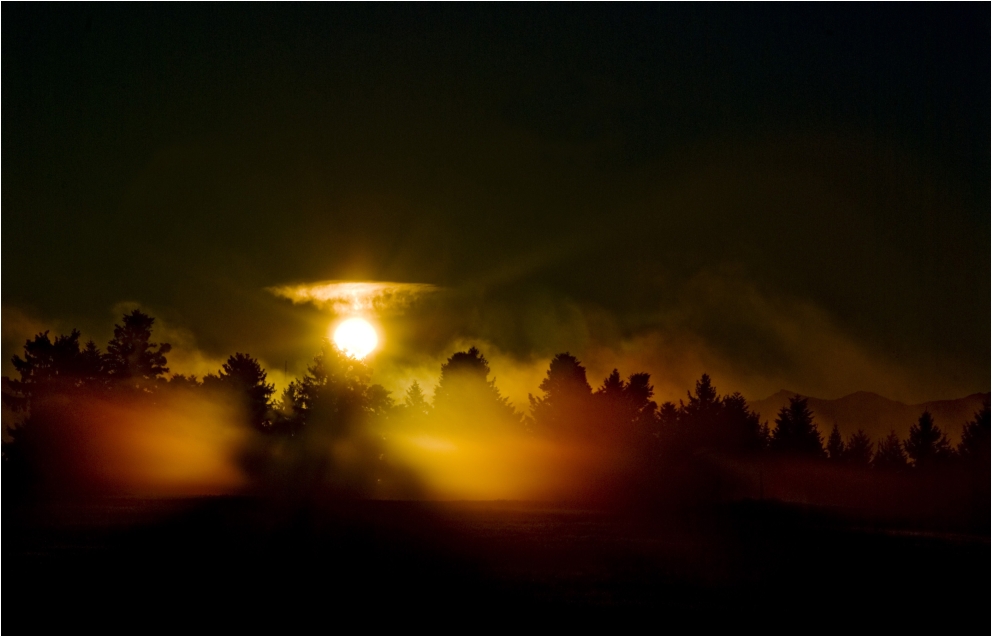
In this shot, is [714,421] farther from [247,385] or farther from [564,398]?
[247,385]

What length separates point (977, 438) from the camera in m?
104

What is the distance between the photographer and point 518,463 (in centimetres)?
8625

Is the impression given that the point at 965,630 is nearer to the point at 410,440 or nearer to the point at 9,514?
the point at 9,514

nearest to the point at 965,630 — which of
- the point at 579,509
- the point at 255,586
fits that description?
the point at 255,586

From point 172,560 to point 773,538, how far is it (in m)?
19.3

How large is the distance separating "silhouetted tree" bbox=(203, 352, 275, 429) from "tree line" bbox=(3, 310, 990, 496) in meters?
0.10

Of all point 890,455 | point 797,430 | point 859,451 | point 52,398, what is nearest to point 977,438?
point 797,430

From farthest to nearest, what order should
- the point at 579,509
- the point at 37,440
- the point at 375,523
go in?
the point at 37,440, the point at 579,509, the point at 375,523

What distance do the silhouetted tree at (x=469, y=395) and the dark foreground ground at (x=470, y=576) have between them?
56.5 meters

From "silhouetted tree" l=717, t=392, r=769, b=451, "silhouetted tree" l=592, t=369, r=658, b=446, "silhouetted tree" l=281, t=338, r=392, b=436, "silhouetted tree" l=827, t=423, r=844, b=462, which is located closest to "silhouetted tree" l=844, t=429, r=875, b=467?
"silhouetted tree" l=827, t=423, r=844, b=462

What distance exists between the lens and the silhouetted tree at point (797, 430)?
116 m

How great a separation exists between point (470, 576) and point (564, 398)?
70803mm

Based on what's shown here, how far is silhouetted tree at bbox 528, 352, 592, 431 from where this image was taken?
9238 centimetres

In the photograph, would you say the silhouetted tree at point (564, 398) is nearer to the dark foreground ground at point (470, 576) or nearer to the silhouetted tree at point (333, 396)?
the silhouetted tree at point (333, 396)
